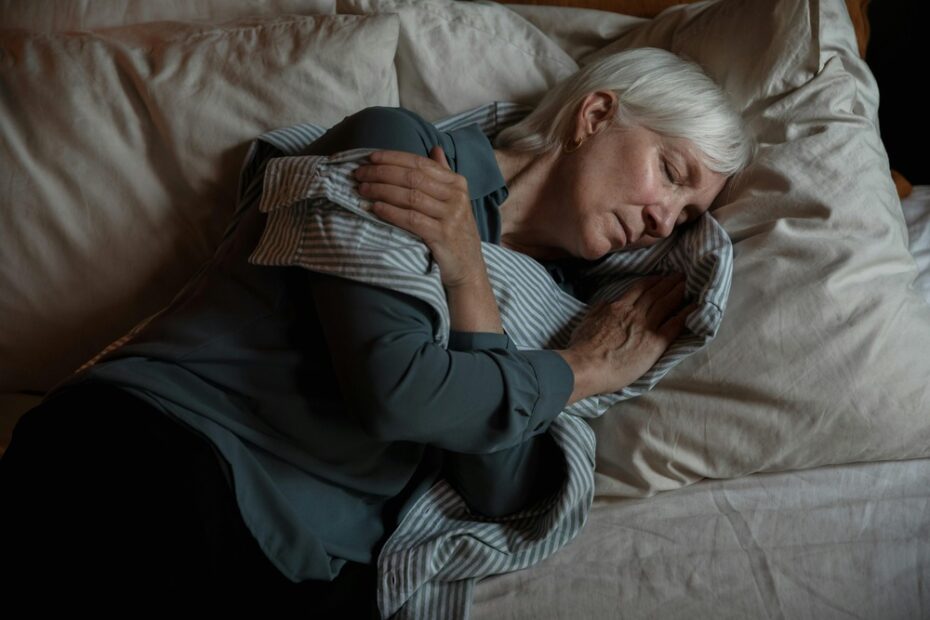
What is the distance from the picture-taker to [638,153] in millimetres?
1218

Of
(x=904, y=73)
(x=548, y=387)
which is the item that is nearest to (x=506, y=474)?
(x=548, y=387)

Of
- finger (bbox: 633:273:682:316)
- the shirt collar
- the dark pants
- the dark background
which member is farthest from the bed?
the dark background

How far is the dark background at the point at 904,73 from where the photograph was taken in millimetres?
1952

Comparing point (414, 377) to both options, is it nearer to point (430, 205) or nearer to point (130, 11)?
point (430, 205)

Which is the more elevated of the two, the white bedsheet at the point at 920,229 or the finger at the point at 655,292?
the finger at the point at 655,292

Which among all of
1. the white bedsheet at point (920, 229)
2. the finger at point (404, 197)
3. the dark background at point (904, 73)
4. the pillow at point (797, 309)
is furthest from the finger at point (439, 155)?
the dark background at point (904, 73)

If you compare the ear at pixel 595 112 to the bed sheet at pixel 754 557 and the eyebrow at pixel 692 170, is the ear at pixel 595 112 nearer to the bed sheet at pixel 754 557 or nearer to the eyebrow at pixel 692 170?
the eyebrow at pixel 692 170

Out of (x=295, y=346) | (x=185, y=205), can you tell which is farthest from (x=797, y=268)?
(x=185, y=205)

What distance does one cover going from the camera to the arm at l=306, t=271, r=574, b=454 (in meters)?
0.92

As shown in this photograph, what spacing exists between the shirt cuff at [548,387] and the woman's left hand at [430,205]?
0.13 metres

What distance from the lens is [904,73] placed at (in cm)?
198

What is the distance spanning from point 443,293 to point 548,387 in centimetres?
18

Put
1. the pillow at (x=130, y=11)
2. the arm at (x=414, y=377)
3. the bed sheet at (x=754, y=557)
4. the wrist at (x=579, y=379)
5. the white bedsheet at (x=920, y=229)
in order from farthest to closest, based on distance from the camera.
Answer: the white bedsheet at (x=920, y=229), the pillow at (x=130, y=11), the wrist at (x=579, y=379), the bed sheet at (x=754, y=557), the arm at (x=414, y=377)

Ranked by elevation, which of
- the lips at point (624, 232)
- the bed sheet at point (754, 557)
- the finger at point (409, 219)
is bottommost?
the bed sheet at point (754, 557)
